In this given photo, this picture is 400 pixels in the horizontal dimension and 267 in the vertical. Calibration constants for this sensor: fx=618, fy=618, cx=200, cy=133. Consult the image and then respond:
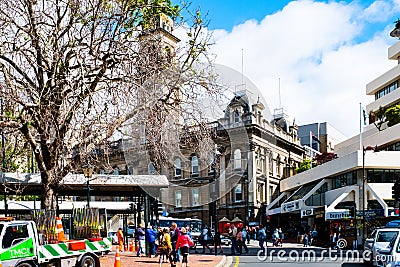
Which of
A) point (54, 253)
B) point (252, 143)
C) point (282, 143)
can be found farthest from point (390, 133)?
point (54, 253)

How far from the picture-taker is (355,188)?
50.2m

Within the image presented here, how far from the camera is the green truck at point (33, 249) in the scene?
1806 cm

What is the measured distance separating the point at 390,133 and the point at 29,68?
136ft

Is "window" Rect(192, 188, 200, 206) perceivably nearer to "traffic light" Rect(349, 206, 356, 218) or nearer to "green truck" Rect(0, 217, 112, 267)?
"traffic light" Rect(349, 206, 356, 218)

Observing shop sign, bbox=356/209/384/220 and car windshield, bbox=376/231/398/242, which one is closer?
car windshield, bbox=376/231/398/242

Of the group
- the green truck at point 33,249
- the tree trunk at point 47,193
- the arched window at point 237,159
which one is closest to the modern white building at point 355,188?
the arched window at point 237,159

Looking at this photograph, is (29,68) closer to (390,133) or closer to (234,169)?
(390,133)

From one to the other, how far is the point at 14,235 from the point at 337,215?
33608mm

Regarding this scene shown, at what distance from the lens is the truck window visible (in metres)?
18.2

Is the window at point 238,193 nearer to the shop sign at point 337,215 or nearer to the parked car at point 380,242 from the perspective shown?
the shop sign at point 337,215

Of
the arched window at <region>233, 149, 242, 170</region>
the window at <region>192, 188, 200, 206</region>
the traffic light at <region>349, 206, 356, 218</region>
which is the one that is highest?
the arched window at <region>233, 149, 242, 170</region>

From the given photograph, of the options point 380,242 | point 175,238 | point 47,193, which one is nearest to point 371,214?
point 380,242

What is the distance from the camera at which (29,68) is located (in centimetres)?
2023

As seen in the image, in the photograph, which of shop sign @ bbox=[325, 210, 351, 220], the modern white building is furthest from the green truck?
shop sign @ bbox=[325, 210, 351, 220]
